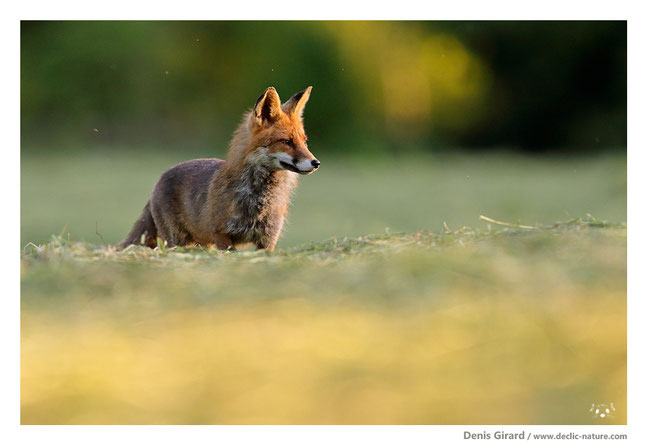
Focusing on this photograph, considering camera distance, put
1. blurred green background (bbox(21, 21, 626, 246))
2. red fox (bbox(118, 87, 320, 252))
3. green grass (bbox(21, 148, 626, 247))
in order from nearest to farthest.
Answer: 1. red fox (bbox(118, 87, 320, 252))
2. green grass (bbox(21, 148, 626, 247))
3. blurred green background (bbox(21, 21, 626, 246))

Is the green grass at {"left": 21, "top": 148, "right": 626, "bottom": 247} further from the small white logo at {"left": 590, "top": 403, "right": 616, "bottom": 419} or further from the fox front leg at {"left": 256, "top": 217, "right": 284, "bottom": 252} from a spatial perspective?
the small white logo at {"left": 590, "top": 403, "right": 616, "bottom": 419}

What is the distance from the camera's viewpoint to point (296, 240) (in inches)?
311

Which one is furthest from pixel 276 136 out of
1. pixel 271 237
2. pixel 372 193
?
pixel 372 193

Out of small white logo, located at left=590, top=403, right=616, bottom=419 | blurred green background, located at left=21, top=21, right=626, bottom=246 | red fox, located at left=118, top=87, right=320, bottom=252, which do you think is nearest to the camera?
small white logo, located at left=590, top=403, right=616, bottom=419

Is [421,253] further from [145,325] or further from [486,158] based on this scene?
[486,158]

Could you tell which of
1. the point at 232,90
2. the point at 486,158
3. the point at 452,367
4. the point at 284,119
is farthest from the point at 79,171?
the point at 452,367

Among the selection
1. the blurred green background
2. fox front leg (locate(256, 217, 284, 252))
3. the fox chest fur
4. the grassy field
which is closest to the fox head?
the fox chest fur

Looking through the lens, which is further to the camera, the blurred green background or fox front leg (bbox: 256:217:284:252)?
the blurred green background

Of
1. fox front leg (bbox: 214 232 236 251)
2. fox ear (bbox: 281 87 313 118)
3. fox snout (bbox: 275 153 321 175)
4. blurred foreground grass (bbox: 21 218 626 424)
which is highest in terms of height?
fox ear (bbox: 281 87 313 118)

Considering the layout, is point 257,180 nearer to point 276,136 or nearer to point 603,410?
point 276,136

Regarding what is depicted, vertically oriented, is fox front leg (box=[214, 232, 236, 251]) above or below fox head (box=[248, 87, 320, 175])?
below

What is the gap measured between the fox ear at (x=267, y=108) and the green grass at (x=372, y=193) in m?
1.60

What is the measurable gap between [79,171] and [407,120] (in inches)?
265

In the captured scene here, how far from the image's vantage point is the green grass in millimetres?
8586
